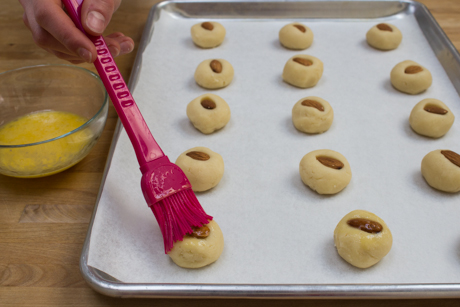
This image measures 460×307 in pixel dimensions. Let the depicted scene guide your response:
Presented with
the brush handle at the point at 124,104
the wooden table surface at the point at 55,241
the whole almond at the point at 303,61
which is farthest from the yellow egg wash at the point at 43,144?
the whole almond at the point at 303,61

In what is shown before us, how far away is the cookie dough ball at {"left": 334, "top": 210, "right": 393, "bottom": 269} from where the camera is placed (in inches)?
51.7

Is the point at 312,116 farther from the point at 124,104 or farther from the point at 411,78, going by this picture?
the point at 124,104

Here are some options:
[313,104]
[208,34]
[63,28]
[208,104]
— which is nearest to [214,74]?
[208,104]

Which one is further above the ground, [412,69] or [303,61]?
[412,69]

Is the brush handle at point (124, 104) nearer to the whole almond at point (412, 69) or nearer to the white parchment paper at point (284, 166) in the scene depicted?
the white parchment paper at point (284, 166)

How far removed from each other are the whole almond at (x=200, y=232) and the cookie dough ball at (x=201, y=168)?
0.88 feet

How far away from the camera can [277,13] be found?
8.68ft

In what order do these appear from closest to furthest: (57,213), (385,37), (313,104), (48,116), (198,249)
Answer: (198,249) → (57,213) → (48,116) → (313,104) → (385,37)

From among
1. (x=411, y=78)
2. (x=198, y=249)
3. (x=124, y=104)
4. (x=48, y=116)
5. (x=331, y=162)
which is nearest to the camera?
(x=198, y=249)

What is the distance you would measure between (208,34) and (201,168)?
3.70 feet

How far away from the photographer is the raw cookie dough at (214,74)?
2.09 meters

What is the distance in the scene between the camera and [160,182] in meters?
1.29

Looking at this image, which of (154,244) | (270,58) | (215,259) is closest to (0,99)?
(154,244)

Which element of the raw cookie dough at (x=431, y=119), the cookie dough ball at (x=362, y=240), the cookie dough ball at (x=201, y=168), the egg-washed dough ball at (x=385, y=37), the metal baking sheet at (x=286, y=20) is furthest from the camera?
the egg-washed dough ball at (x=385, y=37)
